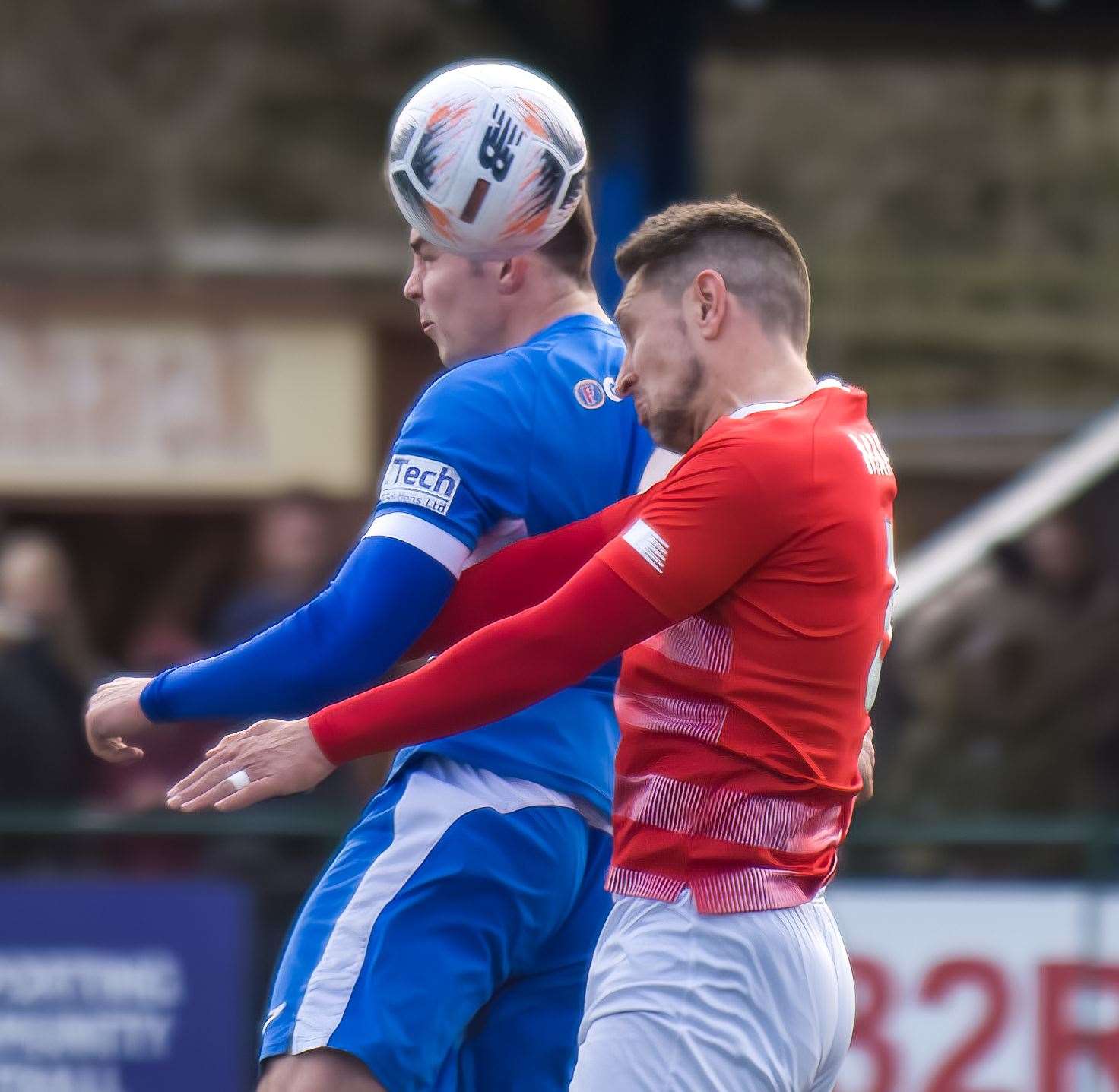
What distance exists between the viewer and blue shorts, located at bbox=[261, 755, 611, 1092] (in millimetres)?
2977

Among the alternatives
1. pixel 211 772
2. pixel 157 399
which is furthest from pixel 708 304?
pixel 157 399

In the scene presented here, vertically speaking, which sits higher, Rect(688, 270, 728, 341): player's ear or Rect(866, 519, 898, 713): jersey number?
Rect(688, 270, 728, 341): player's ear

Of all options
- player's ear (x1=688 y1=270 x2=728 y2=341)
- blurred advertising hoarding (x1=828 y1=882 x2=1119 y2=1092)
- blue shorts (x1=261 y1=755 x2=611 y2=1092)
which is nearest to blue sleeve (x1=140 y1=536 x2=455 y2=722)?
blue shorts (x1=261 y1=755 x2=611 y2=1092)

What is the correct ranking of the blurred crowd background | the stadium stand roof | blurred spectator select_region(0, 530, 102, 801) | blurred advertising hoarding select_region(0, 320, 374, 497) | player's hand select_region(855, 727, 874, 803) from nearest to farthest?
player's hand select_region(855, 727, 874, 803) → blurred spectator select_region(0, 530, 102, 801) → the stadium stand roof → the blurred crowd background → blurred advertising hoarding select_region(0, 320, 374, 497)

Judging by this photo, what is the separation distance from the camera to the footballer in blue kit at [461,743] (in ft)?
9.48

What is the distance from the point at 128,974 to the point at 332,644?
3.82m

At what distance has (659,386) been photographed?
109 inches

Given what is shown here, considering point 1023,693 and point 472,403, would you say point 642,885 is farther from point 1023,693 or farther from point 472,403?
point 1023,693

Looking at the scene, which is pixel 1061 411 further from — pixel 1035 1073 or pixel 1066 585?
pixel 1035 1073

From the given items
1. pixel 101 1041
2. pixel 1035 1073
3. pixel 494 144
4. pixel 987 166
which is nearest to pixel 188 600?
pixel 101 1041

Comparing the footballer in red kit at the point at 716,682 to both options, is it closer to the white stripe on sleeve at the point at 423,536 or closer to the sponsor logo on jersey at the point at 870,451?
the sponsor logo on jersey at the point at 870,451

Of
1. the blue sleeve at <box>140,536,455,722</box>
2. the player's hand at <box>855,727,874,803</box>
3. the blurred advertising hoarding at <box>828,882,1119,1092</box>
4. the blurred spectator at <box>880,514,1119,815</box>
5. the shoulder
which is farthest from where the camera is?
the blurred spectator at <box>880,514,1119,815</box>

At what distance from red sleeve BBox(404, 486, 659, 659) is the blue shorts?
247mm

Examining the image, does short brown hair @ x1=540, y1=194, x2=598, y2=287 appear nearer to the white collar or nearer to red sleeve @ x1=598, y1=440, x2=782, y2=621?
the white collar
